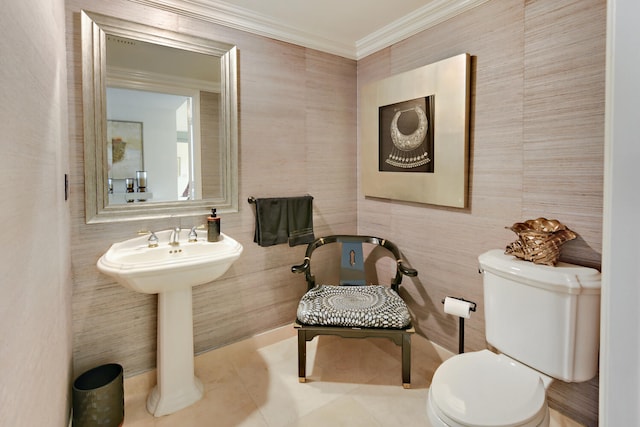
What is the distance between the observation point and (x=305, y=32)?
2.44 m

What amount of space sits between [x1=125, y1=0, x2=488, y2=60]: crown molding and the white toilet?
153cm

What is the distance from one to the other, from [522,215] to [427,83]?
99 centimetres

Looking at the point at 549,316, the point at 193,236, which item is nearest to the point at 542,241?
the point at 549,316

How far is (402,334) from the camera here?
1.88 m

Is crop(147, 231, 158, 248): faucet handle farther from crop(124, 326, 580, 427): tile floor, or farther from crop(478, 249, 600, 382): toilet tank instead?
crop(478, 249, 600, 382): toilet tank

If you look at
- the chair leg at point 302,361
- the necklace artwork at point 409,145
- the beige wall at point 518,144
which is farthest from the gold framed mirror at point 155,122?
the beige wall at point 518,144

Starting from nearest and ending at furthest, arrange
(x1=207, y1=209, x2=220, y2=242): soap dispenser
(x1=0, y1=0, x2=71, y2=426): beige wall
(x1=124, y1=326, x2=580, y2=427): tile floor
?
(x1=0, y1=0, x2=71, y2=426): beige wall, (x1=124, y1=326, x2=580, y2=427): tile floor, (x1=207, y1=209, x2=220, y2=242): soap dispenser

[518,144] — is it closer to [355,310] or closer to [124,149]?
[355,310]

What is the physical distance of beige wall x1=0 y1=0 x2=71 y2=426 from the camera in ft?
2.39

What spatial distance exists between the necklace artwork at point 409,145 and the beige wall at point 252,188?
475 mm

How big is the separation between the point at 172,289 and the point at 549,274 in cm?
168

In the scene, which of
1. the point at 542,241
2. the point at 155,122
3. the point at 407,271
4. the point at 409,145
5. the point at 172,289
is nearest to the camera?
the point at 542,241

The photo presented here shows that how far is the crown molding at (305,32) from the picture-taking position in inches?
79.1

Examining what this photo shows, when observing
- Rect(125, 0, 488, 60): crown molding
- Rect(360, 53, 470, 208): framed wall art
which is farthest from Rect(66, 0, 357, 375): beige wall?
Rect(360, 53, 470, 208): framed wall art
